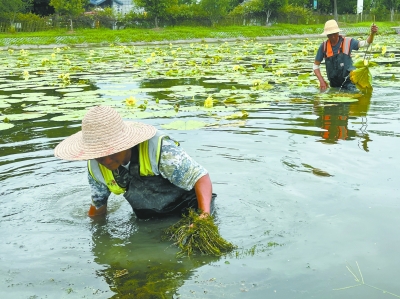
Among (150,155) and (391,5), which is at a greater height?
(391,5)

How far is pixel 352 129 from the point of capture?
17.9 ft

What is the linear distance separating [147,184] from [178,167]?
30 centimetres

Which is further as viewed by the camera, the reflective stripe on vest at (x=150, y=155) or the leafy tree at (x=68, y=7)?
the leafy tree at (x=68, y=7)

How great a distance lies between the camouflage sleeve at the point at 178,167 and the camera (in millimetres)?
2871

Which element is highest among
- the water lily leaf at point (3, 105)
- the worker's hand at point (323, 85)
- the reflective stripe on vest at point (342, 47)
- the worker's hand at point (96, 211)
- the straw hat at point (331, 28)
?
the straw hat at point (331, 28)

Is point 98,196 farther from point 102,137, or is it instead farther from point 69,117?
point 69,117

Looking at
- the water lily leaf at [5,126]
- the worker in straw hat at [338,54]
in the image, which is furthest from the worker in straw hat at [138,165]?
the worker in straw hat at [338,54]

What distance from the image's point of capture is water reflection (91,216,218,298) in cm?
255

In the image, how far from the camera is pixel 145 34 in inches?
1098

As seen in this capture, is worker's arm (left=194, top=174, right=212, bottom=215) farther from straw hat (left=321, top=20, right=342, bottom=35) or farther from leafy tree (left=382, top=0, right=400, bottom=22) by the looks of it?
leafy tree (left=382, top=0, right=400, bottom=22)

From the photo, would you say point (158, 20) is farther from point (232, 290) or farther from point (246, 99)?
point (232, 290)

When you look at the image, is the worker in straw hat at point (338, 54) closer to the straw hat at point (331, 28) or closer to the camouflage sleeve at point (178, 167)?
the straw hat at point (331, 28)

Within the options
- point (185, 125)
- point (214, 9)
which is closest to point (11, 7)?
point (214, 9)

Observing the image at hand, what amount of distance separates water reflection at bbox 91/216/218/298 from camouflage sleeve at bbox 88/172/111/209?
0.18 m
